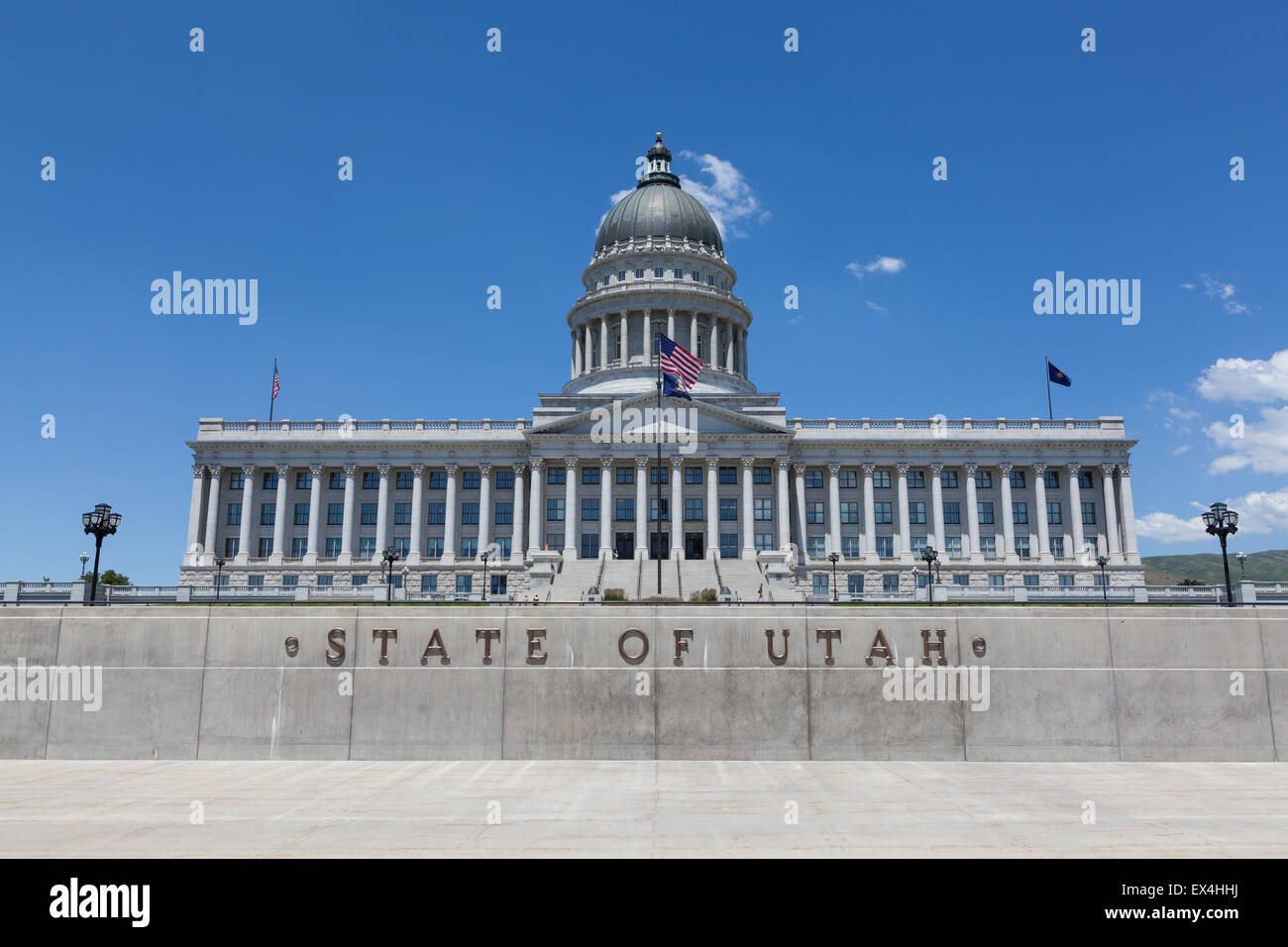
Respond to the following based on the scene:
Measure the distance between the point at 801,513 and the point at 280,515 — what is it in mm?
47875

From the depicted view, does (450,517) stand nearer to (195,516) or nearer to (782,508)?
(195,516)

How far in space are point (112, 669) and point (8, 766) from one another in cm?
224

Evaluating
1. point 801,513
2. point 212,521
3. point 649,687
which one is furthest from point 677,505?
point 649,687

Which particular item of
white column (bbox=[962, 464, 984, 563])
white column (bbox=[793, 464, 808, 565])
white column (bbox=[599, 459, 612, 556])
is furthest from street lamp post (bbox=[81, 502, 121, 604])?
white column (bbox=[962, 464, 984, 563])

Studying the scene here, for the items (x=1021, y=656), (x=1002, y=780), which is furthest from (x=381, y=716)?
(x=1021, y=656)

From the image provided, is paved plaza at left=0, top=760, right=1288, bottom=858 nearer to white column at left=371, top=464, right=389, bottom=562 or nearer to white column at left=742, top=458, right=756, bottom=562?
white column at left=742, top=458, right=756, bottom=562

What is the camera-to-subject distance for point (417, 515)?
80625mm

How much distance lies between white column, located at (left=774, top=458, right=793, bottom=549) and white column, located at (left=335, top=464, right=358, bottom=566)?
1535 inches

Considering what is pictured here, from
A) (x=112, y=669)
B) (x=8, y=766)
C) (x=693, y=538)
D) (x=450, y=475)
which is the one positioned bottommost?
(x=8, y=766)

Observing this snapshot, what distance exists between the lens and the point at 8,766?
1575 centimetres

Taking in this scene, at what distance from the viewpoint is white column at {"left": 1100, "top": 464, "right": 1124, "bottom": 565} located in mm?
78750

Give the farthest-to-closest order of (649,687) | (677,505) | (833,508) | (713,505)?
(833,508)
(677,505)
(713,505)
(649,687)

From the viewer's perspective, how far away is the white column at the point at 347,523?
79688 mm
